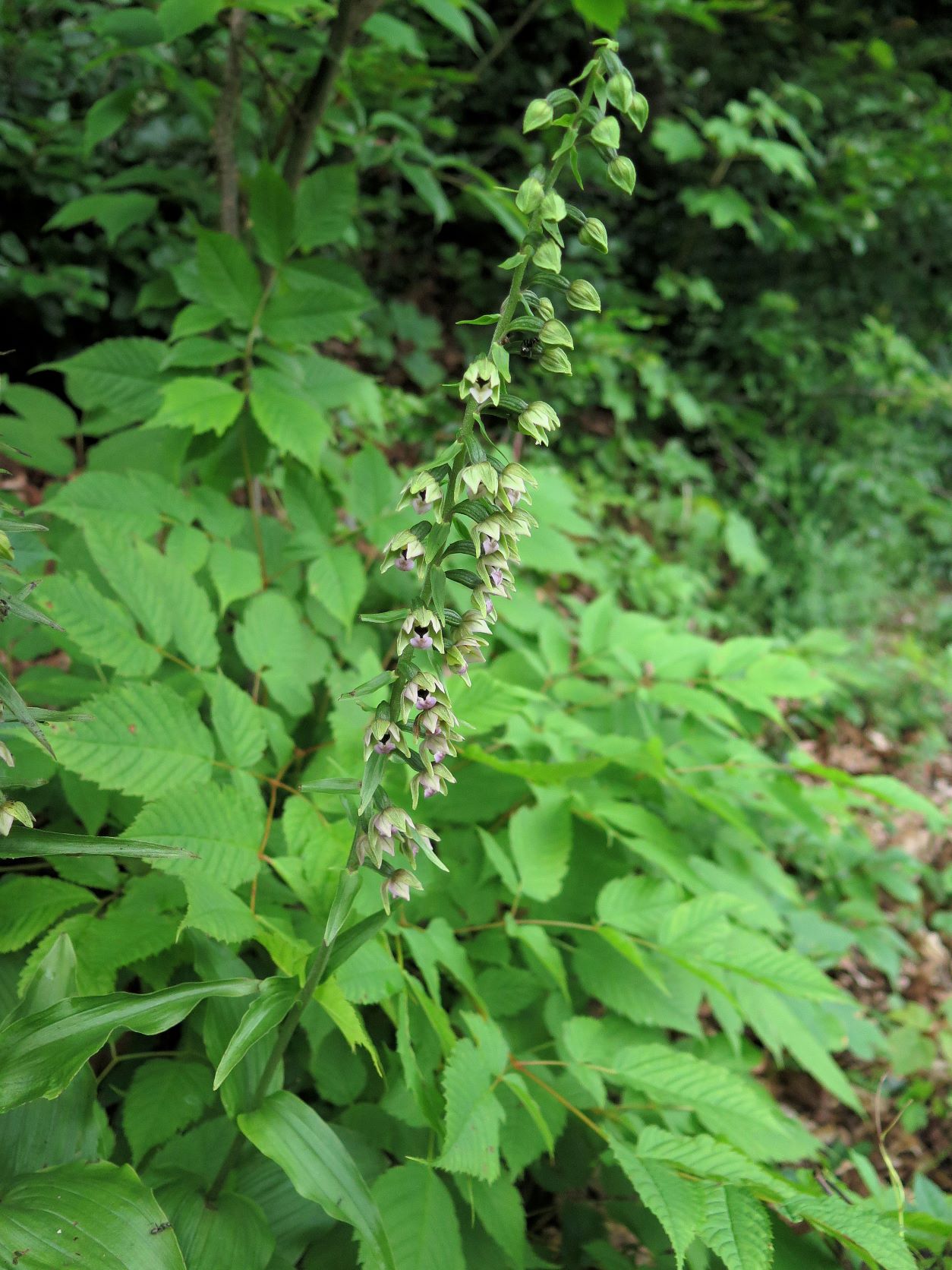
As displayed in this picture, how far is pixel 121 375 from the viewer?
214cm

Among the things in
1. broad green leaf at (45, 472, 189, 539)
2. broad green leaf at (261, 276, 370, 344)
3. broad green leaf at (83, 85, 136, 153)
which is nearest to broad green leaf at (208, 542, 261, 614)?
broad green leaf at (45, 472, 189, 539)

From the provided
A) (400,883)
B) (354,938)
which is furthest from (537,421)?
(354,938)

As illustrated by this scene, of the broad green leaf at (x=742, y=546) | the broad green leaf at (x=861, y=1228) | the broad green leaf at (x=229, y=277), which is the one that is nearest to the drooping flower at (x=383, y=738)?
the broad green leaf at (x=861, y=1228)

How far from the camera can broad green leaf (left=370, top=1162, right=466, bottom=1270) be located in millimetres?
1354

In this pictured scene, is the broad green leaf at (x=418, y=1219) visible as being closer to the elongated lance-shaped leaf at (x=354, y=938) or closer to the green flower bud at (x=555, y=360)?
the elongated lance-shaped leaf at (x=354, y=938)

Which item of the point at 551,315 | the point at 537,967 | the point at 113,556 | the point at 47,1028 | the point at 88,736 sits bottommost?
the point at 537,967

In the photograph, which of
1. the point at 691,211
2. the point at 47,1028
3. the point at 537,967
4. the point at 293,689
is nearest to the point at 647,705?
the point at 537,967

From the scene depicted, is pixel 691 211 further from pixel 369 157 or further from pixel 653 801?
pixel 653 801

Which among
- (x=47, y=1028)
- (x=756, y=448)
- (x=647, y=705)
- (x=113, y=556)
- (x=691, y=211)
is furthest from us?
(x=756, y=448)

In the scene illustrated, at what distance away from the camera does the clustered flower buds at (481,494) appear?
3.57 feet

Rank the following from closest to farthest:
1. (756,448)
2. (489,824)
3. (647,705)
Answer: (489,824) → (647,705) → (756,448)

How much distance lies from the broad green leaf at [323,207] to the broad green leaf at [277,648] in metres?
0.98

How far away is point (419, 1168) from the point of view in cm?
147

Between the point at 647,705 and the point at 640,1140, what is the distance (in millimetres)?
1372
